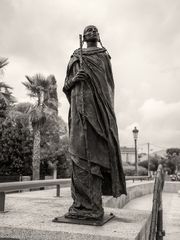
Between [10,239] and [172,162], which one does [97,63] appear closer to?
[10,239]

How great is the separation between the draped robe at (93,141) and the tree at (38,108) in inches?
735

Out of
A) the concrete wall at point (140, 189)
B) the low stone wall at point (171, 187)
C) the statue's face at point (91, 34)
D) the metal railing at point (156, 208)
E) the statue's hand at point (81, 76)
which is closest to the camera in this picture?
the metal railing at point (156, 208)

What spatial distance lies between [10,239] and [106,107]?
5.62ft

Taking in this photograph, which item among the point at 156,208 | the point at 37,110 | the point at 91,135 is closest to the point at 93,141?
the point at 91,135

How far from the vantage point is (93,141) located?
12.5 feet

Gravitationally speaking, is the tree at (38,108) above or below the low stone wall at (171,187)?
above

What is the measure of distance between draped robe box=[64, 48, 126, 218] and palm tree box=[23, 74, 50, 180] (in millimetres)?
18657

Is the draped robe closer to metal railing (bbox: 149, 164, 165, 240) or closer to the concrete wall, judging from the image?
metal railing (bbox: 149, 164, 165, 240)

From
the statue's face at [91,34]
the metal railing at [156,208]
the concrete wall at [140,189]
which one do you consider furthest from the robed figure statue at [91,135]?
the concrete wall at [140,189]

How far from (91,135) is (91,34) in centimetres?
125

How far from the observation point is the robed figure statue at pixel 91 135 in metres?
3.75

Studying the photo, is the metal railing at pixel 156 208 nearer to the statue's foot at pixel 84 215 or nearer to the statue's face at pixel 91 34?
the statue's foot at pixel 84 215

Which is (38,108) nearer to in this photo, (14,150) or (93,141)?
(14,150)

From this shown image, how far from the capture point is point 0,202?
4828mm
